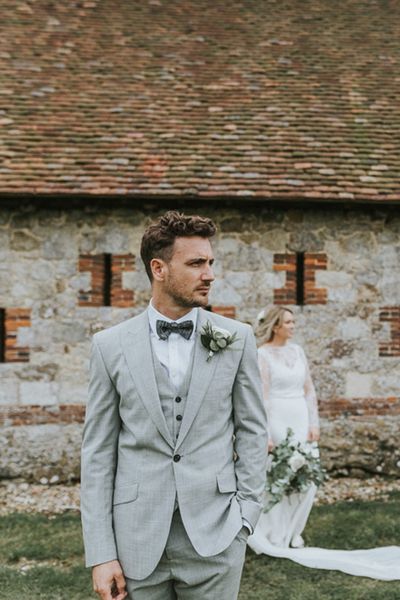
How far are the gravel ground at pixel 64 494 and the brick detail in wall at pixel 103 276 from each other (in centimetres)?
223

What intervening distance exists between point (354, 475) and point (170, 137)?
4.82 m

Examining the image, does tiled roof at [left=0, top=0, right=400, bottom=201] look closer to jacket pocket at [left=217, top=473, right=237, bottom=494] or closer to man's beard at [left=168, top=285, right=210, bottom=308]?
man's beard at [left=168, top=285, right=210, bottom=308]

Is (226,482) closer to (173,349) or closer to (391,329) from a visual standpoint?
(173,349)

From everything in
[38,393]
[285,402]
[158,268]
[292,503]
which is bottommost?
[292,503]

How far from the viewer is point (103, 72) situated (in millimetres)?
9477

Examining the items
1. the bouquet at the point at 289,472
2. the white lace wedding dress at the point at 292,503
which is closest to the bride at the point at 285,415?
the white lace wedding dress at the point at 292,503

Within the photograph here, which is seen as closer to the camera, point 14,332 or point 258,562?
point 258,562

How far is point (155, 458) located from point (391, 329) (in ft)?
20.8

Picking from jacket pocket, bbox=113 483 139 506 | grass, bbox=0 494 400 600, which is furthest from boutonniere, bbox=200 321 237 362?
grass, bbox=0 494 400 600

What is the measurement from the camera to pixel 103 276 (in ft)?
26.7

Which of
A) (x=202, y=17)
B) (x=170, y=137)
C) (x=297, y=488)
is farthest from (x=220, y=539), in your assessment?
(x=202, y=17)

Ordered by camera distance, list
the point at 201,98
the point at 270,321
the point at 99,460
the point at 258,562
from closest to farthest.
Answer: the point at 99,460
the point at 258,562
the point at 270,321
the point at 201,98

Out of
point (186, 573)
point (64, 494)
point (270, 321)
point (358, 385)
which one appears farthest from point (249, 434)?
point (358, 385)

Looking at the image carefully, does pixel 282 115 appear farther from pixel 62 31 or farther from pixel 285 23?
pixel 62 31
